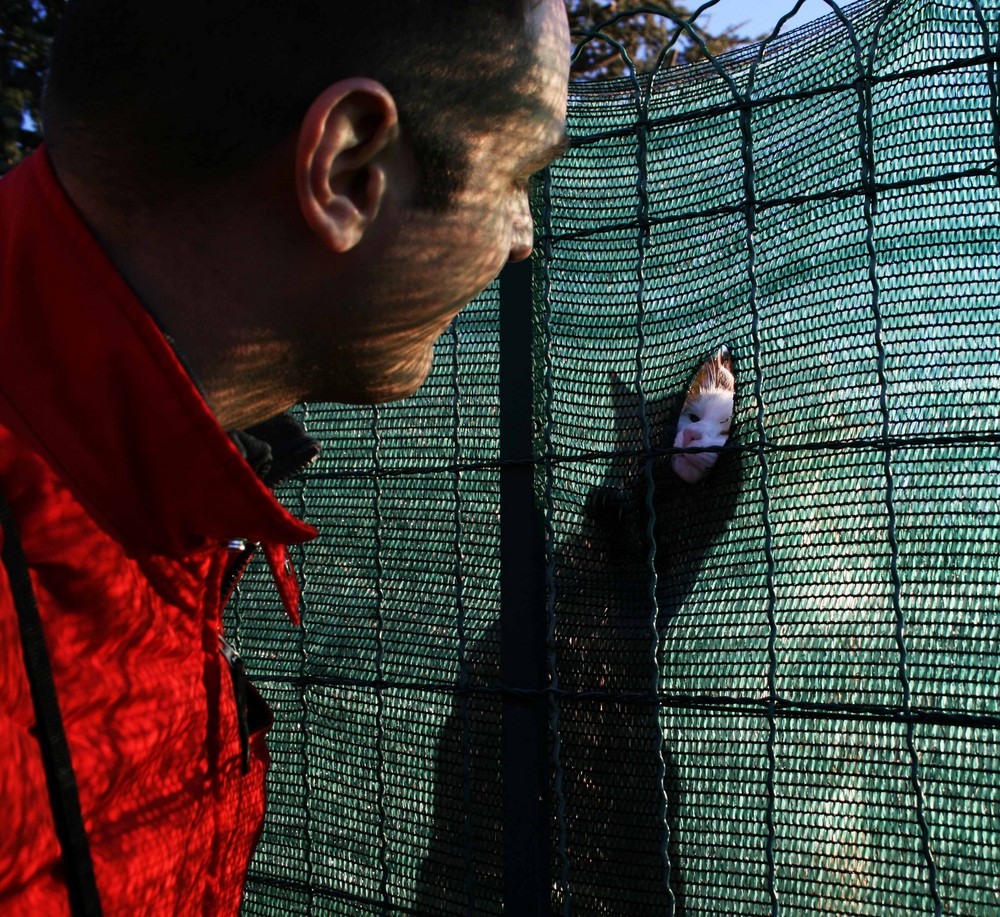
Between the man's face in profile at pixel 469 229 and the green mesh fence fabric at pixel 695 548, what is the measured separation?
93cm

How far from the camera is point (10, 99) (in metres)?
4.45

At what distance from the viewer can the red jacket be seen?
0.82 metres

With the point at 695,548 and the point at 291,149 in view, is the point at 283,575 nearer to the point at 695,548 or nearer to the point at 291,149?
the point at 291,149

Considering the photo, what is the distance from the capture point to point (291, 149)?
2.80 ft

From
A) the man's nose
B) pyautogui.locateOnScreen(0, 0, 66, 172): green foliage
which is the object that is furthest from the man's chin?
pyautogui.locateOnScreen(0, 0, 66, 172): green foliage

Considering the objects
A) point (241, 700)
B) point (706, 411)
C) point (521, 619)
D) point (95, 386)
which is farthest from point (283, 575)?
point (706, 411)

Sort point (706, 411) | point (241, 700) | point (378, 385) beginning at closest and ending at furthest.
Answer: point (378, 385)
point (241, 700)
point (706, 411)

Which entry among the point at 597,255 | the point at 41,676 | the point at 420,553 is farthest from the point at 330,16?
the point at 420,553

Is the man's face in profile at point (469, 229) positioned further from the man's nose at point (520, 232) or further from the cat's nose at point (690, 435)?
the cat's nose at point (690, 435)

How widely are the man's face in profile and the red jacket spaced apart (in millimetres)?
185

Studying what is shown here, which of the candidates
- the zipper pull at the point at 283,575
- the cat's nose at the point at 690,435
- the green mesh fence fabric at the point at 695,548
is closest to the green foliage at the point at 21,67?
the green mesh fence fabric at the point at 695,548

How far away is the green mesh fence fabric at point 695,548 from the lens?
174 cm

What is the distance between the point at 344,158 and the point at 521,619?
1353mm

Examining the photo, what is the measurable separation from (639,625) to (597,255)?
0.75m
